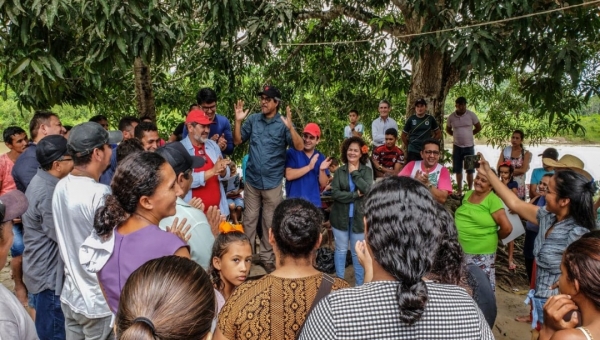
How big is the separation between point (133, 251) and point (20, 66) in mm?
2260

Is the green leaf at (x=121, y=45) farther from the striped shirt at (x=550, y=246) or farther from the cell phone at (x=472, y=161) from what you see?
the striped shirt at (x=550, y=246)

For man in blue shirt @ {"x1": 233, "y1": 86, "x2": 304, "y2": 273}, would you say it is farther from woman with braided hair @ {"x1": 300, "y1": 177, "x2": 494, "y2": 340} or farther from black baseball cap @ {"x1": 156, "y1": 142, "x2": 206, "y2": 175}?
woman with braided hair @ {"x1": 300, "y1": 177, "x2": 494, "y2": 340}

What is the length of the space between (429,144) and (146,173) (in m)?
3.37

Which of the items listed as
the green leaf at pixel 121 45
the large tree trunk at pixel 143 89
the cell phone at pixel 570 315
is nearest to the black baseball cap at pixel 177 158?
the green leaf at pixel 121 45

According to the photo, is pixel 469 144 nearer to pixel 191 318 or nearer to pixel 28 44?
pixel 28 44

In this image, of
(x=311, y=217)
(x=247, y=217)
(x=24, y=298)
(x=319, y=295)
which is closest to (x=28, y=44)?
(x=24, y=298)

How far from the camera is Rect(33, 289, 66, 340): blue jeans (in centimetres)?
267

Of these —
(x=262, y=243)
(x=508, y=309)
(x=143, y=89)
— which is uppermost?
(x=143, y=89)

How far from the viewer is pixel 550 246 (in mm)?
2826

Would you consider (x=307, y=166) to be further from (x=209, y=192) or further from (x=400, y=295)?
(x=400, y=295)

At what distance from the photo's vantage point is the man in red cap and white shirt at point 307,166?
15.2 feet

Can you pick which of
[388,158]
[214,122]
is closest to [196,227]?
[214,122]

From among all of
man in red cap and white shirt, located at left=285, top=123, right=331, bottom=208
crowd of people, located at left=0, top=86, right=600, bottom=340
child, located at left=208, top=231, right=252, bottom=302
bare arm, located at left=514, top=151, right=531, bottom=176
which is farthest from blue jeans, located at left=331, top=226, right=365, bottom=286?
bare arm, located at left=514, top=151, right=531, bottom=176

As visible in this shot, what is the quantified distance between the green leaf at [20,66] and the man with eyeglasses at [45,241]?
83 centimetres
